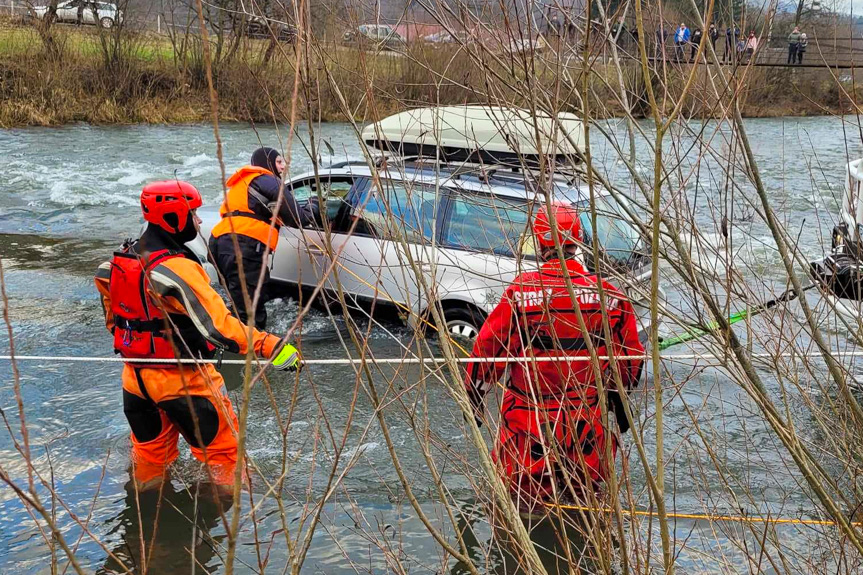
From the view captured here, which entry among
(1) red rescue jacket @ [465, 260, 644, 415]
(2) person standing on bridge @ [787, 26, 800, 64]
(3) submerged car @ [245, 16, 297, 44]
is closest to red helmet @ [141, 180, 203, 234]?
(3) submerged car @ [245, 16, 297, 44]

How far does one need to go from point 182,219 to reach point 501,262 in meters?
3.00

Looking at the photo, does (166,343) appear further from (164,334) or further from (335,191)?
(335,191)

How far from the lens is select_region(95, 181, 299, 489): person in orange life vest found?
14.6 ft

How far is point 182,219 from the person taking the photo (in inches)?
179

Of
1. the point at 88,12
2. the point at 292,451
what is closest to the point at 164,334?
the point at 292,451

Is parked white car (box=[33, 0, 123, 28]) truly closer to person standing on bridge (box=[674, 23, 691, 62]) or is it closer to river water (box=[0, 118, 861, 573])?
river water (box=[0, 118, 861, 573])

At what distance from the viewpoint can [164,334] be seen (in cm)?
453

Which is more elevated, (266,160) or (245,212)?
(266,160)

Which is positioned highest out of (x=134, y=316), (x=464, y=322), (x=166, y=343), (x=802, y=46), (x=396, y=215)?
(x=802, y=46)

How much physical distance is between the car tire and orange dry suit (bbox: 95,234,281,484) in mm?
2794

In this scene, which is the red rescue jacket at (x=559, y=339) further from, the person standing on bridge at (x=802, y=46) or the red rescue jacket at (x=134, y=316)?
the red rescue jacket at (x=134, y=316)

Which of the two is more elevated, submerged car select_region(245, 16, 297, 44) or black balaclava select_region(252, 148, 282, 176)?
submerged car select_region(245, 16, 297, 44)

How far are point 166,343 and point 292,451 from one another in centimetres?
149

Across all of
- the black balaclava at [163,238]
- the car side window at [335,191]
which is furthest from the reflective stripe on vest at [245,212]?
the black balaclava at [163,238]
